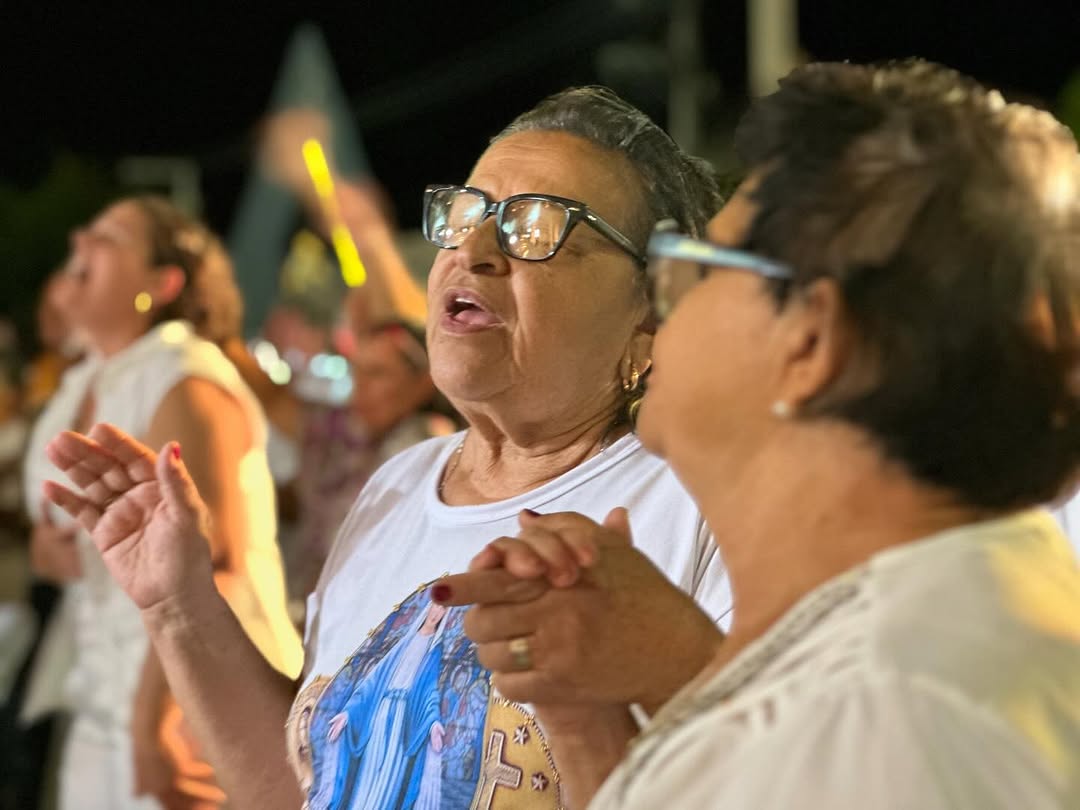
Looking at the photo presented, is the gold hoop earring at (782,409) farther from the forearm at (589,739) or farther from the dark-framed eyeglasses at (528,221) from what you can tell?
the dark-framed eyeglasses at (528,221)

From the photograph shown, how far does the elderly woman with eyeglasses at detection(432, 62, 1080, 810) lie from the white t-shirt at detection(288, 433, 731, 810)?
1.73 feet

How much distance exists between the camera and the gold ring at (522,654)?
1515 mm

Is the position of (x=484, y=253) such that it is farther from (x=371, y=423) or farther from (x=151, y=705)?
(x=371, y=423)

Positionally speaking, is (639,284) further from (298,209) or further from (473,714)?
(298,209)

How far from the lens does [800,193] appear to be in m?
1.32

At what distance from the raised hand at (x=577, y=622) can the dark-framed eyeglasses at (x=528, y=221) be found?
0.68 metres

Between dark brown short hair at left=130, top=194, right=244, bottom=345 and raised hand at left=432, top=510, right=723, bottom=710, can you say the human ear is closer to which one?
raised hand at left=432, top=510, right=723, bottom=710

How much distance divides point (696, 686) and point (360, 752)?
757 mm

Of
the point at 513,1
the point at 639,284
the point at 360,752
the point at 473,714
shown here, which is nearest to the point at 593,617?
the point at 473,714

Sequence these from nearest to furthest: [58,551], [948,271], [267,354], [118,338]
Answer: [948,271]
[58,551]
[118,338]
[267,354]

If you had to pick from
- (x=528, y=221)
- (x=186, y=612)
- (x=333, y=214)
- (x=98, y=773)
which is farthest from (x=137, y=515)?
(x=333, y=214)

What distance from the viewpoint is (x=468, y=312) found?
219 cm

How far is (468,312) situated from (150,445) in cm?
173

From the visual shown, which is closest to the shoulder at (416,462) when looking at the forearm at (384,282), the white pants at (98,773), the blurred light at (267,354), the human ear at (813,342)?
the human ear at (813,342)
